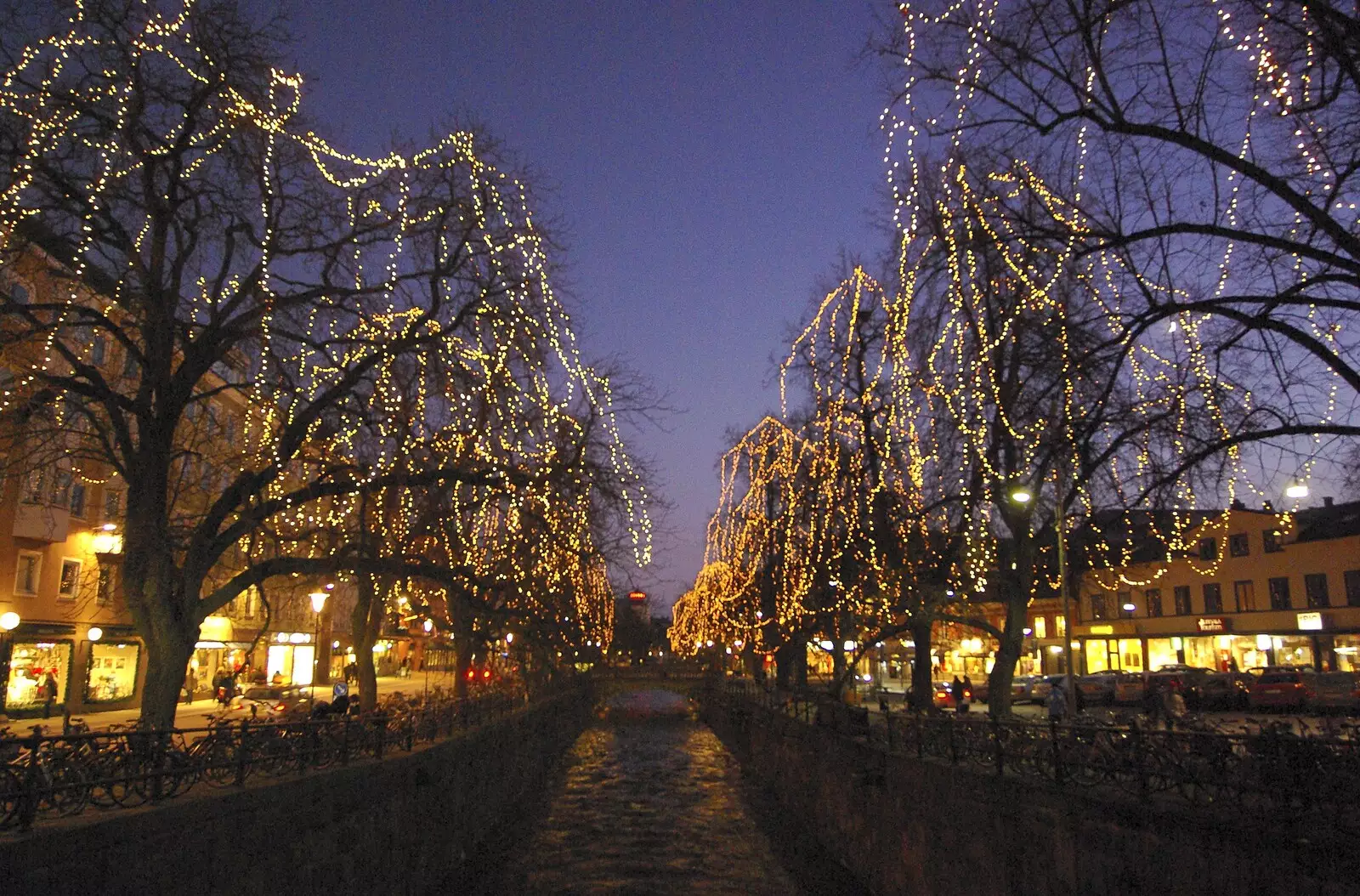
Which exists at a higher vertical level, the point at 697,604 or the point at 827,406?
the point at 827,406

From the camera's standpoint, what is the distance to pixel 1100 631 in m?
59.9

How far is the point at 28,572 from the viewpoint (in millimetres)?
32969

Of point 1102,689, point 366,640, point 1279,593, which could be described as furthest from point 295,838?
point 1279,593

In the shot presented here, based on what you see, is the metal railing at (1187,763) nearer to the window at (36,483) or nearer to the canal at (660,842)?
the canal at (660,842)

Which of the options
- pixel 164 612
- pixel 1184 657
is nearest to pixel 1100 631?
pixel 1184 657

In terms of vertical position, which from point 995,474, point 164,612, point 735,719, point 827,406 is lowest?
point 735,719

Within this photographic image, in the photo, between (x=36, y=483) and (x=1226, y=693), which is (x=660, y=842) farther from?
(x=1226, y=693)

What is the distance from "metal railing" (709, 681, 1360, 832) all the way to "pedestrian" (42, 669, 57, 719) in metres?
29.1

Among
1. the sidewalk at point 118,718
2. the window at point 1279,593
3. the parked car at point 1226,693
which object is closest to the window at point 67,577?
the sidewalk at point 118,718

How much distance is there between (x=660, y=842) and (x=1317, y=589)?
36480 mm

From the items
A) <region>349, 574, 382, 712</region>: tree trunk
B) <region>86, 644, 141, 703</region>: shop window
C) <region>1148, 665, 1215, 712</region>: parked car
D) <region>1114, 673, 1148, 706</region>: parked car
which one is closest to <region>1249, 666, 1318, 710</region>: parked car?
<region>1148, 665, 1215, 712</region>: parked car

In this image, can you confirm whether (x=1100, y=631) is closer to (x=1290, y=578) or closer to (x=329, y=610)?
(x=1290, y=578)

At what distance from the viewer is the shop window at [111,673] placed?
36.5m

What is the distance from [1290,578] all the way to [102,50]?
50242mm
